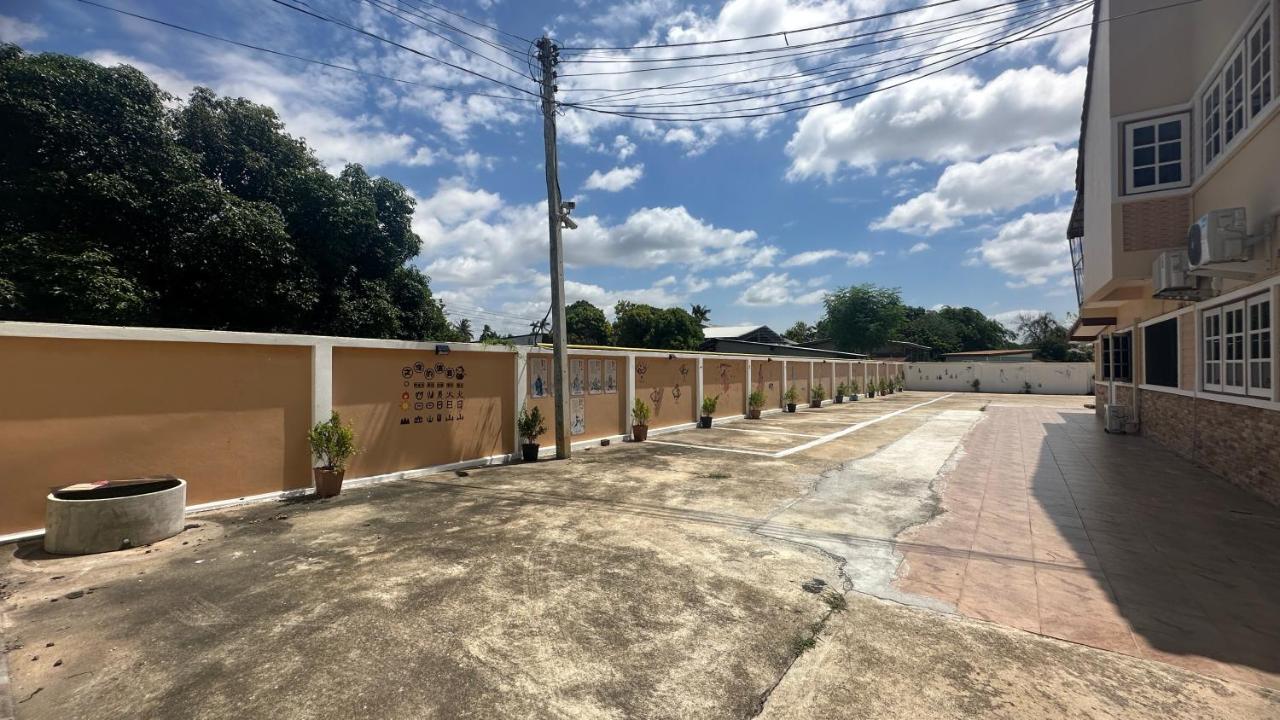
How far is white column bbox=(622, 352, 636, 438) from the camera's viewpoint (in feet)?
41.8

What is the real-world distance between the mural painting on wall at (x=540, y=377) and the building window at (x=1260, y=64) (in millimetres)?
10808

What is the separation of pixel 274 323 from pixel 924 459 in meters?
16.7

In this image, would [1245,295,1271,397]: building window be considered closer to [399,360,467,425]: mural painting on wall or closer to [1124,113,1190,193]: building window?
[1124,113,1190,193]: building window

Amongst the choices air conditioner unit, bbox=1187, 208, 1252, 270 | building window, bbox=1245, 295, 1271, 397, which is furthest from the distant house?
air conditioner unit, bbox=1187, 208, 1252, 270

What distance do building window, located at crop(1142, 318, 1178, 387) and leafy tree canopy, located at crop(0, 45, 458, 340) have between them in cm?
1914

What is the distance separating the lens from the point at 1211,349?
7648 mm

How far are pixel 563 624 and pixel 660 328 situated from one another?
39924 mm

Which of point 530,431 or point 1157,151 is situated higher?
point 1157,151

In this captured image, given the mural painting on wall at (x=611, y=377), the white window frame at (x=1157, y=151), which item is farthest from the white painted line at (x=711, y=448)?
the white window frame at (x=1157, y=151)

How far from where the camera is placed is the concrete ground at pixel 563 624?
2604 millimetres

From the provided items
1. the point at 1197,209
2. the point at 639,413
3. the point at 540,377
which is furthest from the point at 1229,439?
the point at 540,377

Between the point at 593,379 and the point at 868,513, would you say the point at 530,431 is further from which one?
the point at 868,513

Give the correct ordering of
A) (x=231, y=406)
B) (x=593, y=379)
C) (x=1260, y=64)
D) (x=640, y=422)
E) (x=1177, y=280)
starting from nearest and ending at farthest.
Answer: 1. (x=1260, y=64)
2. (x=231, y=406)
3. (x=1177, y=280)
4. (x=593, y=379)
5. (x=640, y=422)

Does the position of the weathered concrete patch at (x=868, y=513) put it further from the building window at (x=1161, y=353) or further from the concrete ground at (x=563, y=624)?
the building window at (x=1161, y=353)
